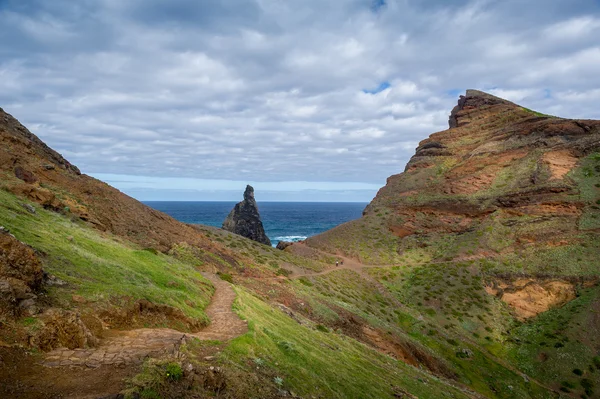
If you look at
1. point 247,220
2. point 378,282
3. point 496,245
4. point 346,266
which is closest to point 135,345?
point 378,282

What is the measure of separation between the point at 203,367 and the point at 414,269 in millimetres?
61803

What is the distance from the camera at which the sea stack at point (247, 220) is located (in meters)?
94.2

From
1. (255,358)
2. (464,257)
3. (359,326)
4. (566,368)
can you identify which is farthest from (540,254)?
(255,358)

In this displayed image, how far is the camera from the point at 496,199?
248ft

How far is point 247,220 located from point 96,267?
77.5 metres

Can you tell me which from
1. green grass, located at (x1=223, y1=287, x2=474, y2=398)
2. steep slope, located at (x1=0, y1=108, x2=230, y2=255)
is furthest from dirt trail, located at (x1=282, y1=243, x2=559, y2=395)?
steep slope, located at (x1=0, y1=108, x2=230, y2=255)

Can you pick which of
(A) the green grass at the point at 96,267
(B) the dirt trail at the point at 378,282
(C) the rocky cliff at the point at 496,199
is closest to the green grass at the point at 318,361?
(A) the green grass at the point at 96,267

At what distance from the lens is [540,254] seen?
5959 cm

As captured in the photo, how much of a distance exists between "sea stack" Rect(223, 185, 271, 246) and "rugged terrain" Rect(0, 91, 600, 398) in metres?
20.4

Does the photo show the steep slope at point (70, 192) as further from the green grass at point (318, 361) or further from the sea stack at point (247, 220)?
the sea stack at point (247, 220)

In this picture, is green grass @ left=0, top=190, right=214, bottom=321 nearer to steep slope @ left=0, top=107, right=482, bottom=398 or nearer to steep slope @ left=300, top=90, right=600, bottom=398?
steep slope @ left=0, top=107, right=482, bottom=398

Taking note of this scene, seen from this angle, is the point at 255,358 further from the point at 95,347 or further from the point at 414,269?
the point at 414,269

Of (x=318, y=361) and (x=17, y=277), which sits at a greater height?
(x=17, y=277)

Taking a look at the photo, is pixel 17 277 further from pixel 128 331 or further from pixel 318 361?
pixel 318 361
